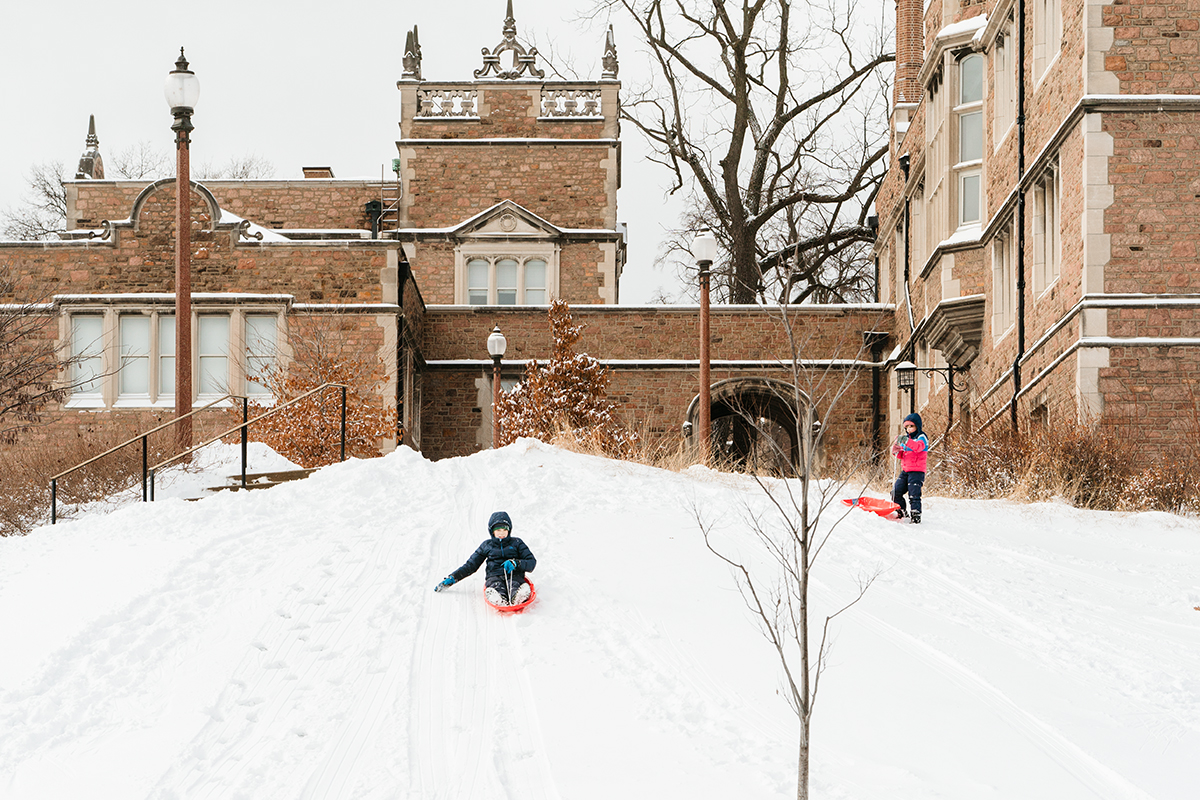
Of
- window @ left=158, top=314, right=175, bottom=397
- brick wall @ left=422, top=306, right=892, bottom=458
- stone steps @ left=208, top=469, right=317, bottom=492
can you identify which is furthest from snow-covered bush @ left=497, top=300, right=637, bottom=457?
stone steps @ left=208, top=469, right=317, bottom=492

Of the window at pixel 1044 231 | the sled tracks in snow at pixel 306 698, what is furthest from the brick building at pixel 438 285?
the sled tracks in snow at pixel 306 698

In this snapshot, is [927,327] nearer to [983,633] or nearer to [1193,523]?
[1193,523]

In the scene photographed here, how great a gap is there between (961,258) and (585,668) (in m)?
14.6

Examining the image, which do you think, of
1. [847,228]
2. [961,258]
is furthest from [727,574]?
[847,228]

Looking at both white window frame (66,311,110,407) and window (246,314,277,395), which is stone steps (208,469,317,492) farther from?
white window frame (66,311,110,407)

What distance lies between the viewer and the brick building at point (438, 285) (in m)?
25.4

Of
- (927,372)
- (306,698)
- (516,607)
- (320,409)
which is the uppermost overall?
(927,372)

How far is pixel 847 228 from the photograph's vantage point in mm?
38375

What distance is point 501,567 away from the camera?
11250 millimetres

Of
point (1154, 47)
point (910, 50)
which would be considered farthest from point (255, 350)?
point (1154, 47)

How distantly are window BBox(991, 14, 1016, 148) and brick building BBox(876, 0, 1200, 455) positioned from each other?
39 mm

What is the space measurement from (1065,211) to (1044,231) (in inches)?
54.7

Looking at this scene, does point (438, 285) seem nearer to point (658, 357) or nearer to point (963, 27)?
point (658, 357)

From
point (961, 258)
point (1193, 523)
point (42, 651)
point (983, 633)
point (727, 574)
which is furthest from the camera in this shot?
point (961, 258)
